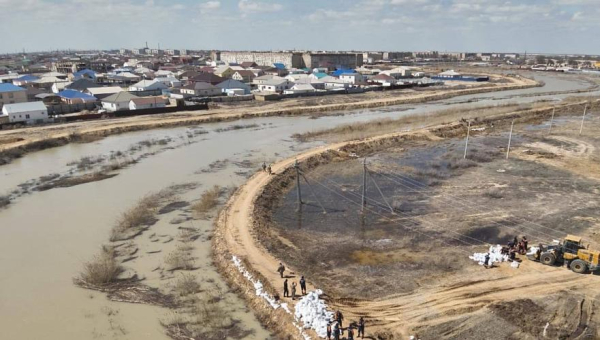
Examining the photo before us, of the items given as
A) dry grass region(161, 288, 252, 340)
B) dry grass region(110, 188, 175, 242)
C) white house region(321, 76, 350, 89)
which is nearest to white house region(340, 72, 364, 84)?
white house region(321, 76, 350, 89)

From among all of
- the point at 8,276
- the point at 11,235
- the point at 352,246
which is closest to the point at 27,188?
the point at 11,235

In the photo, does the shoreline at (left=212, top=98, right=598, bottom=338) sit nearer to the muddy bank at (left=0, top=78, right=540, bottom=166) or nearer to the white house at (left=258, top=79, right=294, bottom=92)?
the muddy bank at (left=0, top=78, right=540, bottom=166)

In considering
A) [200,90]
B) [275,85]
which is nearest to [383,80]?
[275,85]

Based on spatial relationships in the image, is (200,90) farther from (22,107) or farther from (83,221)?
(83,221)

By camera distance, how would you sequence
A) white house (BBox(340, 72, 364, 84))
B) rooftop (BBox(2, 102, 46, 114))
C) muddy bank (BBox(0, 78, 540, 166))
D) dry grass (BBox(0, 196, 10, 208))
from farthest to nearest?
white house (BBox(340, 72, 364, 84)) → rooftop (BBox(2, 102, 46, 114)) → muddy bank (BBox(0, 78, 540, 166)) → dry grass (BBox(0, 196, 10, 208))

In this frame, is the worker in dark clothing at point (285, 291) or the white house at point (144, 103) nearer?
the worker in dark clothing at point (285, 291)

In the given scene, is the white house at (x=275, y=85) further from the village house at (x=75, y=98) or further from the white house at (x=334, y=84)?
the village house at (x=75, y=98)

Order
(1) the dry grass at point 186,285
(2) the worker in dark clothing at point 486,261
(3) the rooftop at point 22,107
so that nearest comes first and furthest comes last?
(1) the dry grass at point 186,285 < (2) the worker in dark clothing at point 486,261 < (3) the rooftop at point 22,107

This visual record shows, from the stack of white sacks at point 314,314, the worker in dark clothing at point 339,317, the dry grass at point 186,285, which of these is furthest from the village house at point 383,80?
the worker in dark clothing at point 339,317

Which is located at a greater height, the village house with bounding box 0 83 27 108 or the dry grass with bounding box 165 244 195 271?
the village house with bounding box 0 83 27 108
